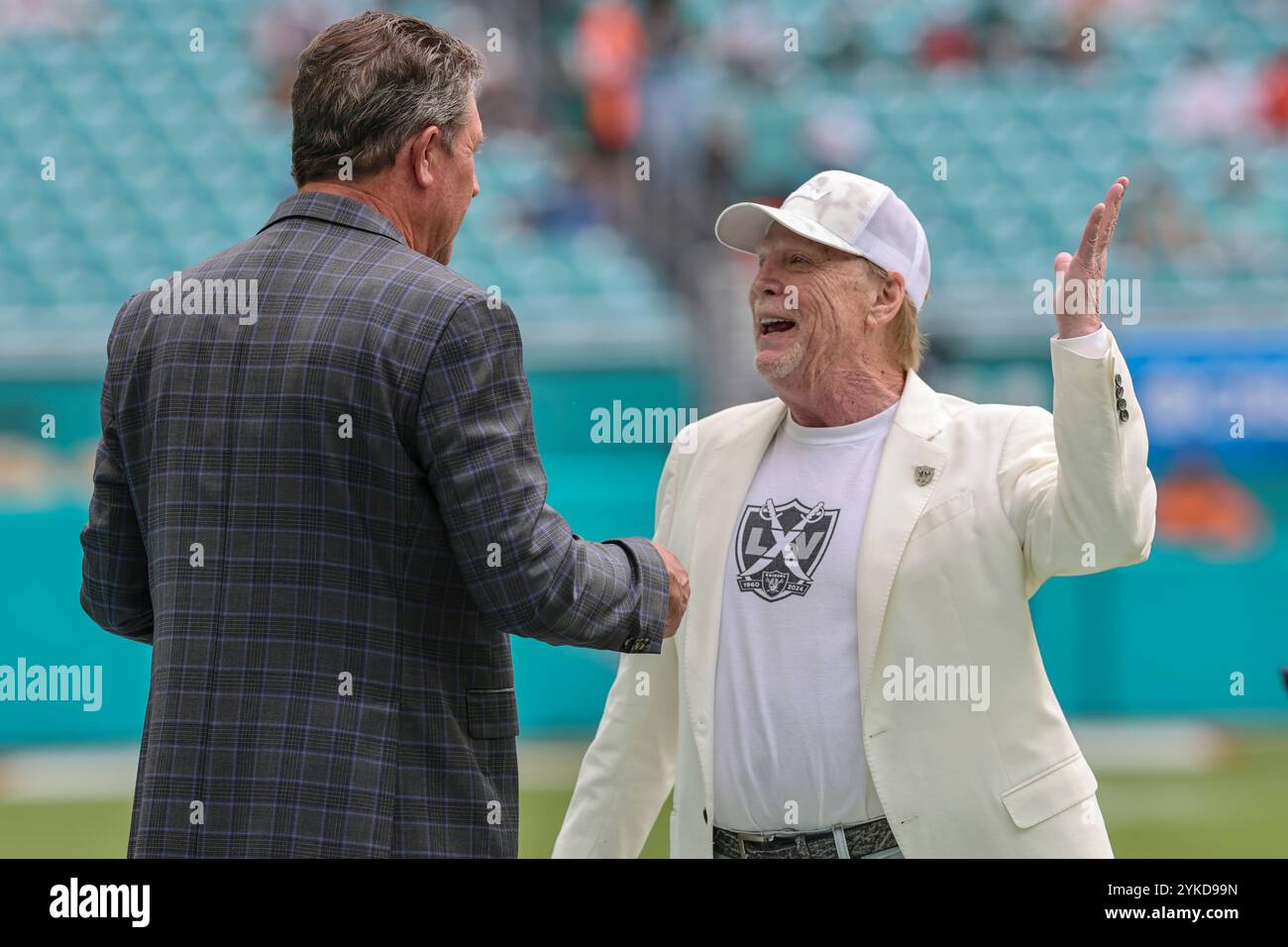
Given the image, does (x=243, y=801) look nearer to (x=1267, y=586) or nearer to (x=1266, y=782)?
(x=1266, y=782)

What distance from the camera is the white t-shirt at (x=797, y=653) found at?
84.5 inches

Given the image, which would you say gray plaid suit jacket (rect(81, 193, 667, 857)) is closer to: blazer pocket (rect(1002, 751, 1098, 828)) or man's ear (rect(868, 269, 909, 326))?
blazer pocket (rect(1002, 751, 1098, 828))

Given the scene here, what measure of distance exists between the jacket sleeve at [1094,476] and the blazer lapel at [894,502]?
180mm

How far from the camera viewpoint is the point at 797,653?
2.20 metres

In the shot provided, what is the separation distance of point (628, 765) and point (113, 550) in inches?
34.1

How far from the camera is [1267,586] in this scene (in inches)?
251

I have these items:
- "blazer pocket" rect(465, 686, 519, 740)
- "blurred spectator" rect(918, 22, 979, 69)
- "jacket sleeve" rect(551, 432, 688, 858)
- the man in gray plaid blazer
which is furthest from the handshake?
"blurred spectator" rect(918, 22, 979, 69)

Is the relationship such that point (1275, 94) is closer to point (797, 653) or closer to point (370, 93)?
point (797, 653)

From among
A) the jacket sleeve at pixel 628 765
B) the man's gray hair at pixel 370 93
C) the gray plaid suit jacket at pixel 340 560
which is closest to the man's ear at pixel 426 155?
the man's gray hair at pixel 370 93

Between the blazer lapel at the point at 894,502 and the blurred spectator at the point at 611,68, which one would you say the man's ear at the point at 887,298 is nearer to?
the blazer lapel at the point at 894,502

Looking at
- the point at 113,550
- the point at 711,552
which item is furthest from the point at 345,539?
the point at 711,552

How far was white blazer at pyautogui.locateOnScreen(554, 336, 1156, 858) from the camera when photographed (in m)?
2.01

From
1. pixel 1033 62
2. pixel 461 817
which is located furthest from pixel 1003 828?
pixel 1033 62
